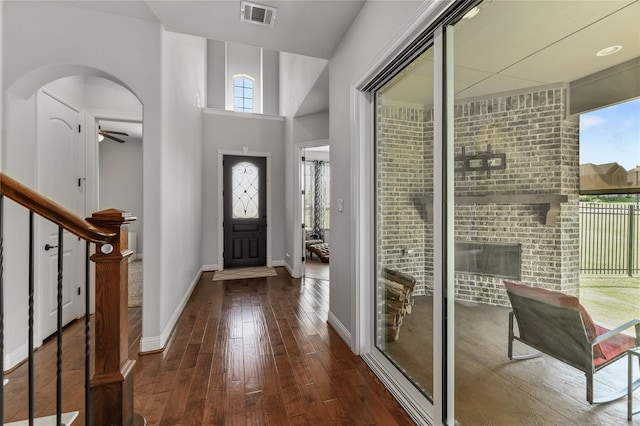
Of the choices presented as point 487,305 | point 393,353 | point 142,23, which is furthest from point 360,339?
point 142,23

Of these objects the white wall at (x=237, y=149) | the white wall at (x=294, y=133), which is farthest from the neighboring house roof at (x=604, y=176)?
the white wall at (x=237, y=149)

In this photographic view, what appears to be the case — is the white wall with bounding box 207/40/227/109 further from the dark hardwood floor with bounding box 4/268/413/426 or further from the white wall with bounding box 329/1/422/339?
the dark hardwood floor with bounding box 4/268/413/426

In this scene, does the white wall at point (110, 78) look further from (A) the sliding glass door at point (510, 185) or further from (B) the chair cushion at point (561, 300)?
(B) the chair cushion at point (561, 300)

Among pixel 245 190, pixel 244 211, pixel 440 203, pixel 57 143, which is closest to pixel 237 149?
pixel 245 190

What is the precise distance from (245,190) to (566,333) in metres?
5.23

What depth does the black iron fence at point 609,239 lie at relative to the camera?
0.85 meters

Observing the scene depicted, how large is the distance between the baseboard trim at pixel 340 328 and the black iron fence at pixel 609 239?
1.87m

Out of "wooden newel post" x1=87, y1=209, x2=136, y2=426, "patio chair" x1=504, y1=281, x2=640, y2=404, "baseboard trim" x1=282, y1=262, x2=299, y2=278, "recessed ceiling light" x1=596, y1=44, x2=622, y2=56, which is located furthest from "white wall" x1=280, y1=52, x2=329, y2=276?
"patio chair" x1=504, y1=281, x2=640, y2=404

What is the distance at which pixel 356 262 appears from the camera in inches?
90.7

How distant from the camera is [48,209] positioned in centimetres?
102

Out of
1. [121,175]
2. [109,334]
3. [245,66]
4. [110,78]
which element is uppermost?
[245,66]

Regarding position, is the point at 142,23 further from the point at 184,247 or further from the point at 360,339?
the point at 360,339

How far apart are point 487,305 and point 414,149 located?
40.3 inches

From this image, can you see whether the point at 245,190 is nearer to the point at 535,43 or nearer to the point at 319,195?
the point at 319,195
